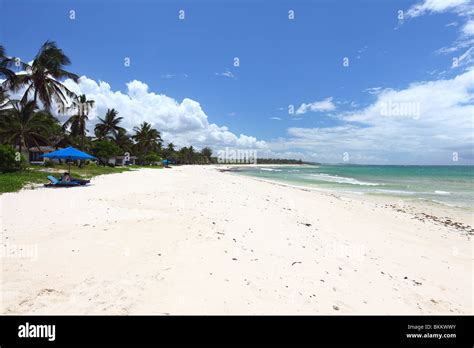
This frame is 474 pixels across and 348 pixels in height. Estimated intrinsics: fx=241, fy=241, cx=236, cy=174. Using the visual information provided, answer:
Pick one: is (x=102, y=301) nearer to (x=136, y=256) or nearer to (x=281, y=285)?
(x=136, y=256)

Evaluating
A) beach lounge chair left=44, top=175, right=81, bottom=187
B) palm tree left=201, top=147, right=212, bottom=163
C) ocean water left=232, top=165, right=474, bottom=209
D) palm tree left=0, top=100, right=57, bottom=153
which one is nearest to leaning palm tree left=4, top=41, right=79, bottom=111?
palm tree left=0, top=100, right=57, bottom=153

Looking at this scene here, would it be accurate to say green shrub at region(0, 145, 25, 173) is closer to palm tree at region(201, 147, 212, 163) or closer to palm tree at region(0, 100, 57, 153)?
palm tree at region(0, 100, 57, 153)

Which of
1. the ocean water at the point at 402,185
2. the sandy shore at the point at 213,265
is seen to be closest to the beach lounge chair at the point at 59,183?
the sandy shore at the point at 213,265

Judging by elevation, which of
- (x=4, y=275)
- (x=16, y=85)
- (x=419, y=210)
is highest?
(x=16, y=85)

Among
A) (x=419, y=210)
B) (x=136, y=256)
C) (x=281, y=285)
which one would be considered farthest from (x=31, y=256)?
(x=419, y=210)

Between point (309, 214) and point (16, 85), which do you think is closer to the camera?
point (309, 214)

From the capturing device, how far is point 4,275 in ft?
12.2

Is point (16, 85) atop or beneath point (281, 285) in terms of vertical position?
atop

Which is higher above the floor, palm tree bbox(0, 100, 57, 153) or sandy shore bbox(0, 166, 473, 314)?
palm tree bbox(0, 100, 57, 153)

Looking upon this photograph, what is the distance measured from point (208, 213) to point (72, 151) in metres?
13.4

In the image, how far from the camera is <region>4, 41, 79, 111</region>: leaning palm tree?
22.2 metres

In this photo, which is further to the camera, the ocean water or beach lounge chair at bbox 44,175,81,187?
the ocean water

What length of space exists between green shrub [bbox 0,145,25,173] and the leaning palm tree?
868cm
